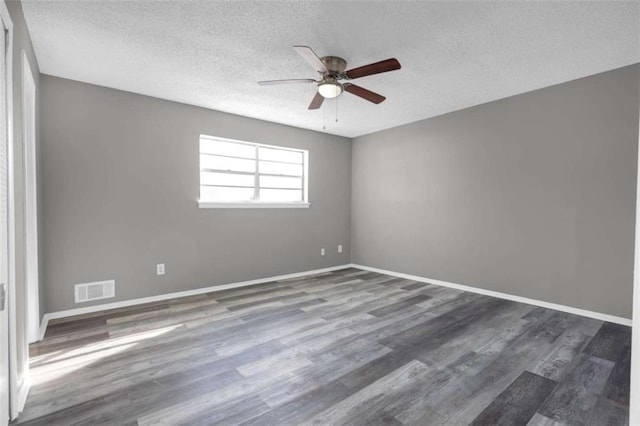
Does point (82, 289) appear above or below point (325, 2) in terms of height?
below

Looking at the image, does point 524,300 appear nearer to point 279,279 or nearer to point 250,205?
point 279,279

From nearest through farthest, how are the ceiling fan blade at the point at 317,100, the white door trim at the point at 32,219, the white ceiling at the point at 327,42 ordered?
the white ceiling at the point at 327,42 → the white door trim at the point at 32,219 → the ceiling fan blade at the point at 317,100

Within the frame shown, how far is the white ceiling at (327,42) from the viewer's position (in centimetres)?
213

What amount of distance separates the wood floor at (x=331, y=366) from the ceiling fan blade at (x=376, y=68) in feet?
7.21

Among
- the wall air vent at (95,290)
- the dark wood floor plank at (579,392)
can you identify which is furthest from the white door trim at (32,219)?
the dark wood floor plank at (579,392)

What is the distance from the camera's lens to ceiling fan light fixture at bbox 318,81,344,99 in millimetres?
2729

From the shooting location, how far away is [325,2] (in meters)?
2.06

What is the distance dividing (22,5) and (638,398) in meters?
3.56

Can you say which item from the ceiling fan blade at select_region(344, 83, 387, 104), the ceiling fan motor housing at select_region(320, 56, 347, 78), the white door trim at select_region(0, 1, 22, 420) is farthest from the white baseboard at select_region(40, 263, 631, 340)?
the ceiling fan motor housing at select_region(320, 56, 347, 78)

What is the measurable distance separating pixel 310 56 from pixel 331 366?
2.26 meters

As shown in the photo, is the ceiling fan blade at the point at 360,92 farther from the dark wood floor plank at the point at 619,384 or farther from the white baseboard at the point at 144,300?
the white baseboard at the point at 144,300

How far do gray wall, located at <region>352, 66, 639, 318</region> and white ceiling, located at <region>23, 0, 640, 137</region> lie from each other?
39 cm

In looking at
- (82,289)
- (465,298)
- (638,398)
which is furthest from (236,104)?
(638,398)

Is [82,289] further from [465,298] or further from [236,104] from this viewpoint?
[465,298]
